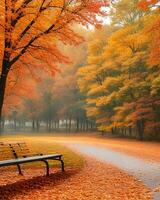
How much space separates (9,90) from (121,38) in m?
12.2

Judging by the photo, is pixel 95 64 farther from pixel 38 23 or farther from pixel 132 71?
pixel 38 23

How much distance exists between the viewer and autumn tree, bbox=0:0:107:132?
14.2 m

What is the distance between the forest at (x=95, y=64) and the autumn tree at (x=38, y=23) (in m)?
0.04

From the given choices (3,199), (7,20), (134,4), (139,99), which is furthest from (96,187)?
(134,4)

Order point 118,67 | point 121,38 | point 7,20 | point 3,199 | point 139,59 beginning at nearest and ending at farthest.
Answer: point 3,199 < point 7,20 < point 139,59 < point 121,38 < point 118,67

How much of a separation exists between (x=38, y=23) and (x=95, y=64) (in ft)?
103

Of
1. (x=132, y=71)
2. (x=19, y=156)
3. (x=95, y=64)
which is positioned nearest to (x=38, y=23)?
(x=19, y=156)

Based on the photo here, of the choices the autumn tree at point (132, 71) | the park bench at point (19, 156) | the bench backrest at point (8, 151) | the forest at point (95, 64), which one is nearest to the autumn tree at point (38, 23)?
the forest at point (95, 64)

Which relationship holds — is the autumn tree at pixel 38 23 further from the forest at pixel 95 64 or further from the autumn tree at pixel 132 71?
the autumn tree at pixel 132 71

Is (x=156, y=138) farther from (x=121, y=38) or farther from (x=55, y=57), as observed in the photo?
(x=55, y=57)

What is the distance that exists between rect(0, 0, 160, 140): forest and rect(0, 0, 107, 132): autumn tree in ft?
0.12

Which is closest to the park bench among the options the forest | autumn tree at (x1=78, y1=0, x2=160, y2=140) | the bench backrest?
the bench backrest

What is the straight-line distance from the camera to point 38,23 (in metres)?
Result: 14.9

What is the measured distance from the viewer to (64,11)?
47.6 ft
